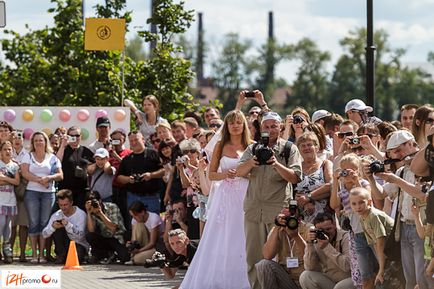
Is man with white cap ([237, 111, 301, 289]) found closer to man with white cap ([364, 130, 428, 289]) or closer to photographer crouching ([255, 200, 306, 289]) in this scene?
photographer crouching ([255, 200, 306, 289])

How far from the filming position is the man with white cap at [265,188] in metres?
13.3

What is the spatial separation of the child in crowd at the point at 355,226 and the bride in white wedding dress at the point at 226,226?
1610 mm

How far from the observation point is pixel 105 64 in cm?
2717

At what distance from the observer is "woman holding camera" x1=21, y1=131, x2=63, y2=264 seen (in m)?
18.6

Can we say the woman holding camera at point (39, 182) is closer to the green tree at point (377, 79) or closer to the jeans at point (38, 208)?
the jeans at point (38, 208)

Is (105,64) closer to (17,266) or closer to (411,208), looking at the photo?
(17,266)

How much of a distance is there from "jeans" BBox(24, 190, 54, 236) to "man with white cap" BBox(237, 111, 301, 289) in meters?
6.03

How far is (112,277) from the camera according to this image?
A: 1616cm

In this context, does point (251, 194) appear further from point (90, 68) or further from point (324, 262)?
point (90, 68)

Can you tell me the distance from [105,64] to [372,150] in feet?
49.4

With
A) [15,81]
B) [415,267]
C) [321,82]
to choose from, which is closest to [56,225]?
[415,267]

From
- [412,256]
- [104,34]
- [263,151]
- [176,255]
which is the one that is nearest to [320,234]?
[263,151]

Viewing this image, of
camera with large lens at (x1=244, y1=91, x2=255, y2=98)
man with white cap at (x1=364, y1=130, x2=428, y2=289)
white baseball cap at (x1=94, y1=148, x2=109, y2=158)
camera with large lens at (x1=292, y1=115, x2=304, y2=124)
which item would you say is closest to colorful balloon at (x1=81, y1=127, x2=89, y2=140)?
white baseball cap at (x1=94, y1=148, x2=109, y2=158)

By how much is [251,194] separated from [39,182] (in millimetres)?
6002
